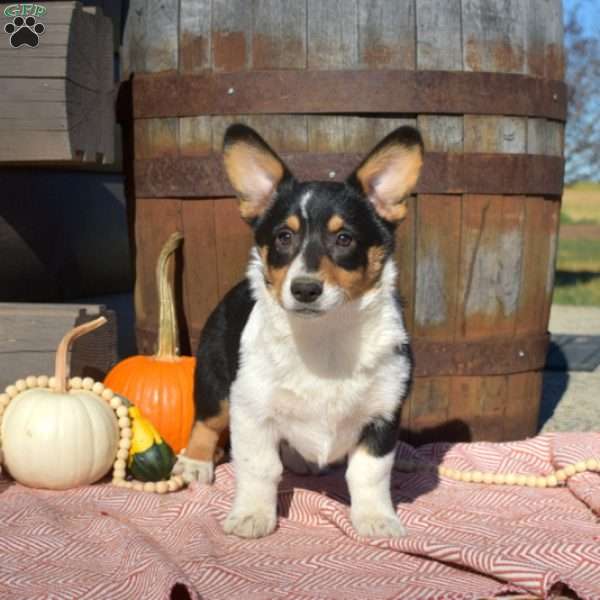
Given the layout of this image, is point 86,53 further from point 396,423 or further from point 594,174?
point 594,174

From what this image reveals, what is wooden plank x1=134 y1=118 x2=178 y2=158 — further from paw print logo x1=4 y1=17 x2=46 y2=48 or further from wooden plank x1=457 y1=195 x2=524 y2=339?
wooden plank x1=457 y1=195 x2=524 y2=339

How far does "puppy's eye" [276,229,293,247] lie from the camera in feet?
9.64

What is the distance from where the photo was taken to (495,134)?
13.2 feet

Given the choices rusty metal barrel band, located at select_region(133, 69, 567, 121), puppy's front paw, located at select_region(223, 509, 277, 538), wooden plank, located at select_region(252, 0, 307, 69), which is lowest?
puppy's front paw, located at select_region(223, 509, 277, 538)

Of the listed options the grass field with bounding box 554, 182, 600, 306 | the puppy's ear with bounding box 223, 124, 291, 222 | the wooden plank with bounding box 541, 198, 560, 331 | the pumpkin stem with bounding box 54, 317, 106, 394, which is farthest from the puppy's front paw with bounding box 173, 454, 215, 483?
the grass field with bounding box 554, 182, 600, 306

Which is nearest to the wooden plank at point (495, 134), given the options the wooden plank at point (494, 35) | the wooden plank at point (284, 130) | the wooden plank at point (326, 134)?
the wooden plank at point (494, 35)

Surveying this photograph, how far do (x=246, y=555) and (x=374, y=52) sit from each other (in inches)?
81.0

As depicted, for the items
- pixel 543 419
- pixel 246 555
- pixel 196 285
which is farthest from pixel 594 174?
pixel 246 555

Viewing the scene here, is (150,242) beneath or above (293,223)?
beneath

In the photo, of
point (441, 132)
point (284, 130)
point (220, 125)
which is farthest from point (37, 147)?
point (441, 132)

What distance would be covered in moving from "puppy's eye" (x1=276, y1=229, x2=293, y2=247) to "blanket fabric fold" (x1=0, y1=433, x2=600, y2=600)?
2.92ft

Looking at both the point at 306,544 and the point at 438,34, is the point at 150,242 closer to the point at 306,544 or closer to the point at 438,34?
the point at 438,34

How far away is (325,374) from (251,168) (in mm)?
703

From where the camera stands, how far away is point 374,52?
3869 mm
